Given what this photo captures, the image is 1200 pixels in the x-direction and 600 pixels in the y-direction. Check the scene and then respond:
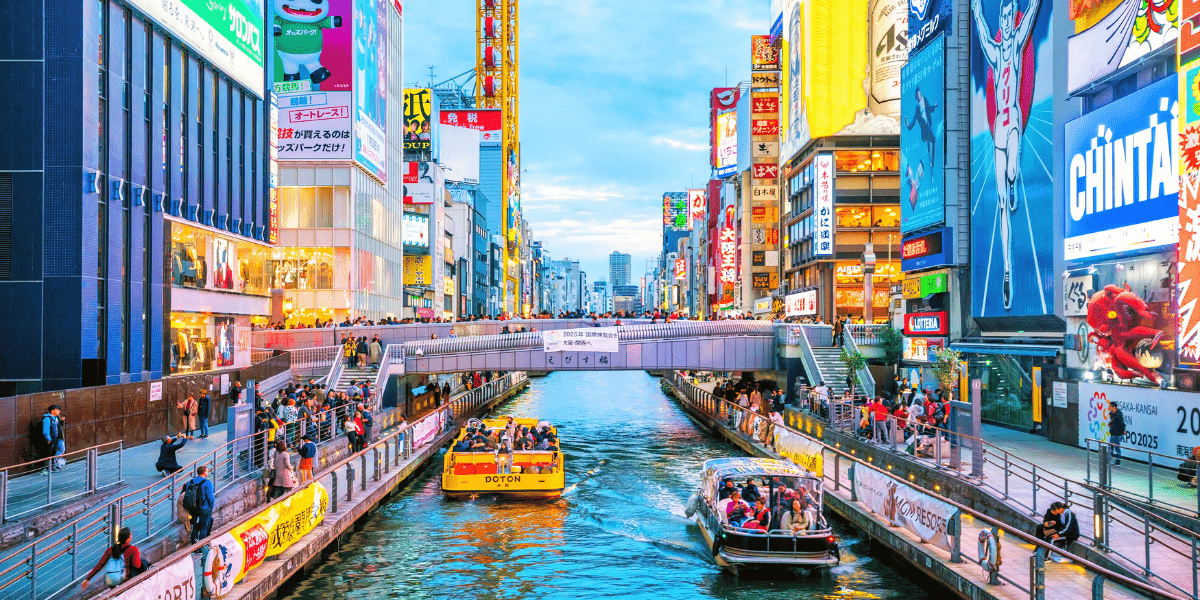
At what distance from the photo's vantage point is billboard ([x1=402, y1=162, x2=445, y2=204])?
105938mm

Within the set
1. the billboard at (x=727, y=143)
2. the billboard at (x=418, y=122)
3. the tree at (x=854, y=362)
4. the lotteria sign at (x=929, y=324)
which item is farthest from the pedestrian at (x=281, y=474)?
the billboard at (x=727, y=143)

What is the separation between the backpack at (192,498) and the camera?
16.2 meters

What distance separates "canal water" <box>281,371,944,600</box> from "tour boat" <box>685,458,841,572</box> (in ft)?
1.80

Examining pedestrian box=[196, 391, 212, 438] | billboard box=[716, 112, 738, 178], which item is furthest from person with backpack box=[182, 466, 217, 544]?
billboard box=[716, 112, 738, 178]

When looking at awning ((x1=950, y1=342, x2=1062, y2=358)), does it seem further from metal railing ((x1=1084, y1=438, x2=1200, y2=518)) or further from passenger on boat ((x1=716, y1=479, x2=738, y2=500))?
passenger on boat ((x1=716, y1=479, x2=738, y2=500))

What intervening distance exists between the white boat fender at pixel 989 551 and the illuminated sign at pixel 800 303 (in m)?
62.5

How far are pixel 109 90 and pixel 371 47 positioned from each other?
4735 cm

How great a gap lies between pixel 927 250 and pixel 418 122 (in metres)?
79.7

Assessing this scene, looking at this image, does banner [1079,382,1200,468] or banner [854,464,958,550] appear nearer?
banner [854,464,958,550]

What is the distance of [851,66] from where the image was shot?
8031cm

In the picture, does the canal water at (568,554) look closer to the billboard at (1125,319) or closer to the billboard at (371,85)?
the billboard at (1125,319)

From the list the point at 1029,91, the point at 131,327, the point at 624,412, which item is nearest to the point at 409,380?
the point at 624,412

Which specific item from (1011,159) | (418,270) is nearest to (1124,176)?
(1011,159)

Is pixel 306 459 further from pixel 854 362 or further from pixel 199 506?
pixel 854 362
